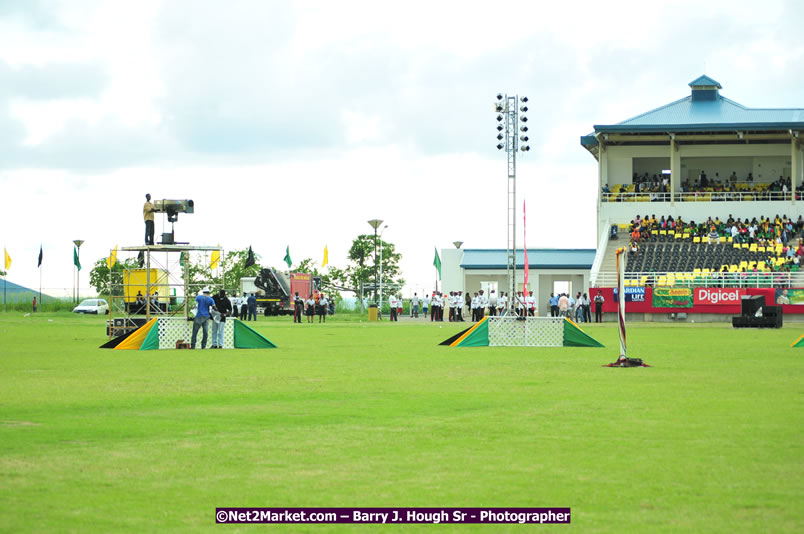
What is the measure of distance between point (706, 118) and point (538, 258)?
52.8ft

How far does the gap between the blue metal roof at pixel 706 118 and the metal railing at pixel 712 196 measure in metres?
4.40

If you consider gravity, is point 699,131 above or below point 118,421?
above

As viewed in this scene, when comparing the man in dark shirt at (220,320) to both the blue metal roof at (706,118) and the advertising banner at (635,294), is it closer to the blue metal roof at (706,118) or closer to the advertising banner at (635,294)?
the advertising banner at (635,294)

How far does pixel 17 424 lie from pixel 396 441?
443 cm

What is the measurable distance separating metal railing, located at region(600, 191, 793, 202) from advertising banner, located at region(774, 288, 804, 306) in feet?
47.7

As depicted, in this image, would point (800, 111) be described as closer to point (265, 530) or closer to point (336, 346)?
point (336, 346)

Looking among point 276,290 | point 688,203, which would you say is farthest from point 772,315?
point 276,290

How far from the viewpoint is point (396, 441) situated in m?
10.3

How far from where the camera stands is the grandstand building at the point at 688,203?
61.4 m

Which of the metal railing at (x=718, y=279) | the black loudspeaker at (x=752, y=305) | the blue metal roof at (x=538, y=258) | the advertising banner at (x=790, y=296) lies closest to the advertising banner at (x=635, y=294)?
the metal railing at (x=718, y=279)

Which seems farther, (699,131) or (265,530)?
(699,131)

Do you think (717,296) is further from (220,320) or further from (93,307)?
(93,307)

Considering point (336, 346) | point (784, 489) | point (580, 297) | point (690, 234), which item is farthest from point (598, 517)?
point (690, 234)

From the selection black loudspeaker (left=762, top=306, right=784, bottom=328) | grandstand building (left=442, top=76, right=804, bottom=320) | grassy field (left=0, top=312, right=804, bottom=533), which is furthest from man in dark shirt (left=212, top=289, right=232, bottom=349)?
grandstand building (left=442, top=76, right=804, bottom=320)
